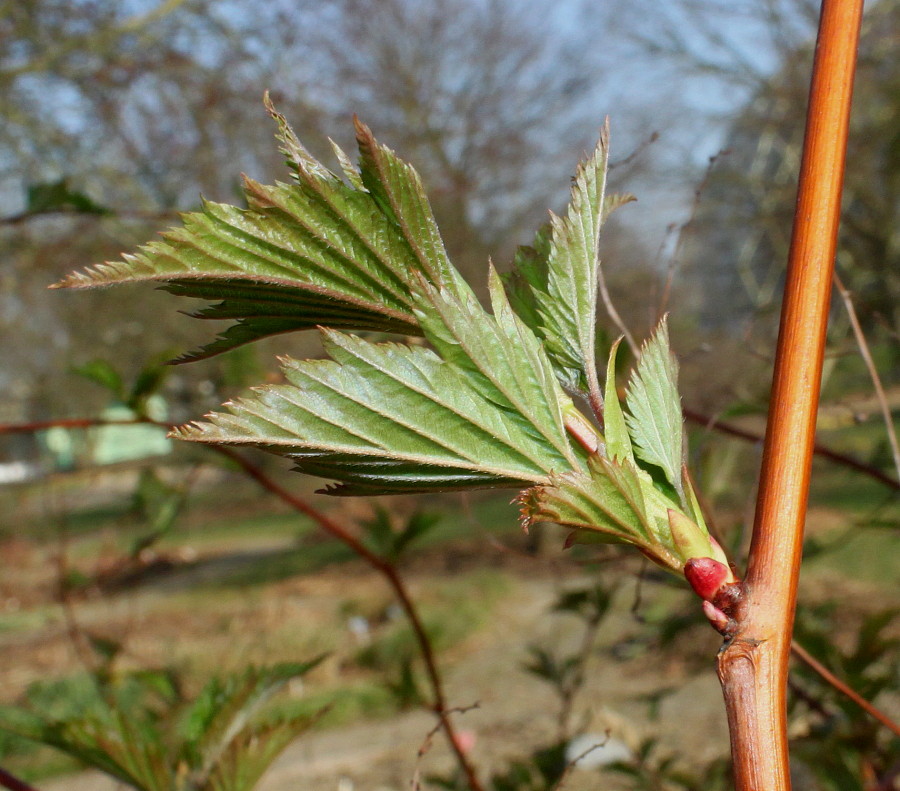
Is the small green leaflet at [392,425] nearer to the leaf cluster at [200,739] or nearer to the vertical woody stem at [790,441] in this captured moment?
the vertical woody stem at [790,441]

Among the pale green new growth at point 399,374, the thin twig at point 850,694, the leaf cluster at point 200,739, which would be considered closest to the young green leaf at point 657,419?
the pale green new growth at point 399,374

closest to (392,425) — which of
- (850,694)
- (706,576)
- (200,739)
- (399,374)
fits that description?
(399,374)

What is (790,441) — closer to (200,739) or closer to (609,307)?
(609,307)

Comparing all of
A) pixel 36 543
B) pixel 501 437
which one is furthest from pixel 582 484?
pixel 36 543

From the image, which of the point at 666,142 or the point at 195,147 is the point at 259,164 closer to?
the point at 195,147

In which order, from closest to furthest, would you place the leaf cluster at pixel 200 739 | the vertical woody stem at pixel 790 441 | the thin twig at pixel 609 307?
1. the vertical woody stem at pixel 790 441
2. the thin twig at pixel 609 307
3. the leaf cluster at pixel 200 739

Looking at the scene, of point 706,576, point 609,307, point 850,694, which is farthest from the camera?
point 609,307

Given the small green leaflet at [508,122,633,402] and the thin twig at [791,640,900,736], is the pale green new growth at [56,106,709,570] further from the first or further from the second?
the thin twig at [791,640,900,736]
